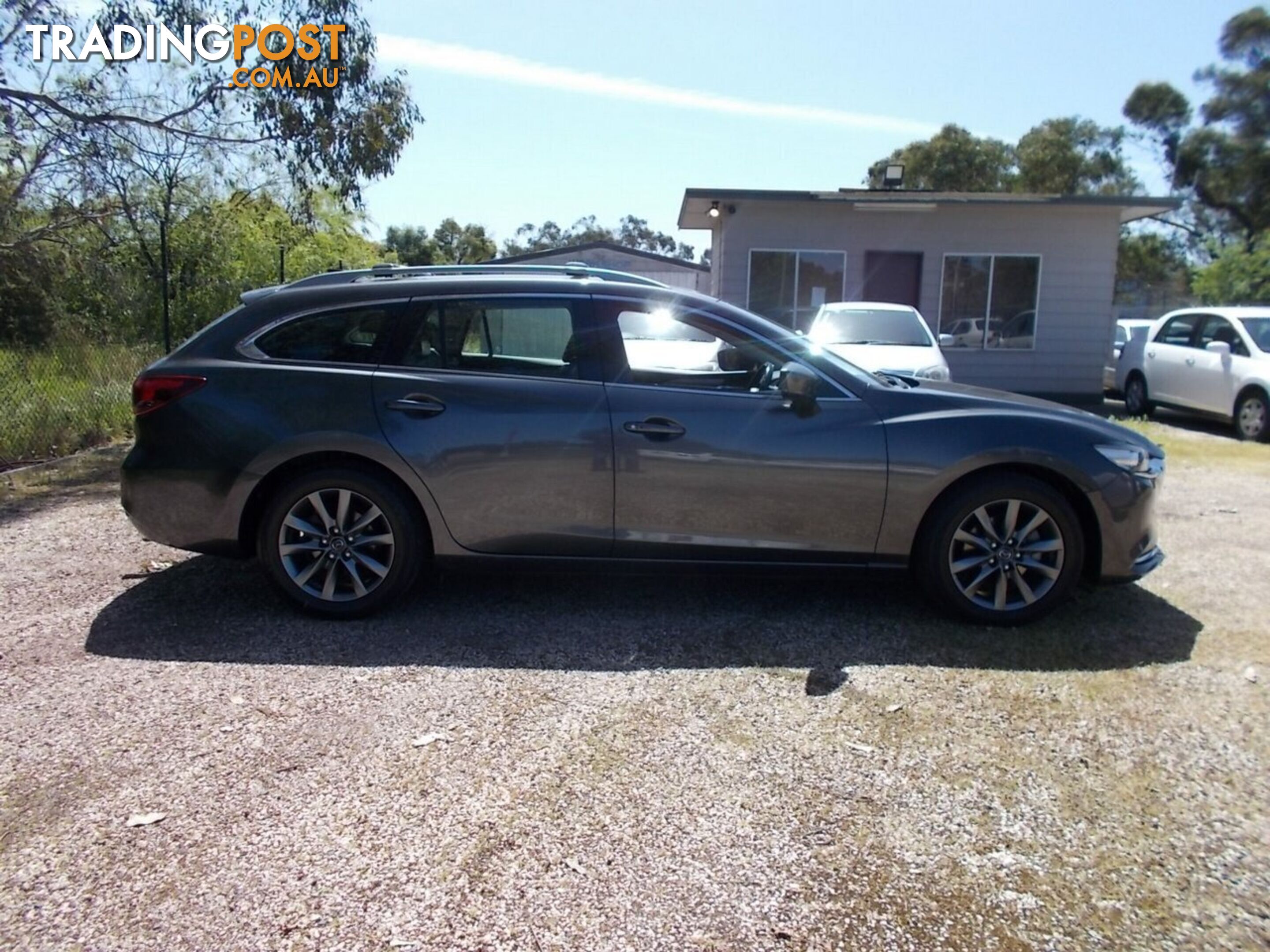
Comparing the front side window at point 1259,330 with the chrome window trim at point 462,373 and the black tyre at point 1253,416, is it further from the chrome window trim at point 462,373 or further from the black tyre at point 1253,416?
the chrome window trim at point 462,373

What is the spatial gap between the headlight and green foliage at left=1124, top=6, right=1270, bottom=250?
113ft

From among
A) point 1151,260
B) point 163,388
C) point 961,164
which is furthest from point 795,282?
point 1151,260

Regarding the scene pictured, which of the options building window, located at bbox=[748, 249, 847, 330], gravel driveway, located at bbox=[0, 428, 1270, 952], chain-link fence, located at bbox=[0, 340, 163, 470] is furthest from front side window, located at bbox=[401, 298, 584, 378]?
building window, located at bbox=[748, 249, 847, 330]

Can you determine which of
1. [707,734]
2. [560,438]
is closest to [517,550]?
[560,438]

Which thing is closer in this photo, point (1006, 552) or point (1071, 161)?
point (1006, 552)

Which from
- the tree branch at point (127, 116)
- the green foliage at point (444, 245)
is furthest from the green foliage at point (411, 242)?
the tree branch at point (127, 116)

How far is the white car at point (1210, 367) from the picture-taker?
37.5 feet

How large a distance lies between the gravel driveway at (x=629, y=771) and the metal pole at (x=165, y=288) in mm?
5483

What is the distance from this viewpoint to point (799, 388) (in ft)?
14.1

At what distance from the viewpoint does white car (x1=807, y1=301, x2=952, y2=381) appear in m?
10.0

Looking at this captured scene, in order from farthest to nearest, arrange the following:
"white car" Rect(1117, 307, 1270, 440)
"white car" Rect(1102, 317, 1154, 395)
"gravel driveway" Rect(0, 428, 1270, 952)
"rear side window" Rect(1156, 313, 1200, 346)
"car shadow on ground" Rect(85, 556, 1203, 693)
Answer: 1. "white car" Rect(1102, 317, 1154, 395)
2. "rear side window" Rect(1156, 313, 1200, 346)
3. "white car" Rect(1117, 307, 1270, 440)
4. "car shadow on ground" Rect(85, 556, 1203, 693)
5. "gravel driveway" Rect(0, 428, 1270, 952)

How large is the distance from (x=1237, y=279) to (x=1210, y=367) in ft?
43.4

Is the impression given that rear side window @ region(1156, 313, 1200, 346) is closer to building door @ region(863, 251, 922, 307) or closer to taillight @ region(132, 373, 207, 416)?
building door @ region(863, 251, 922, 307)

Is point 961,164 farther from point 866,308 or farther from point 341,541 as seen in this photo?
point 341,541
